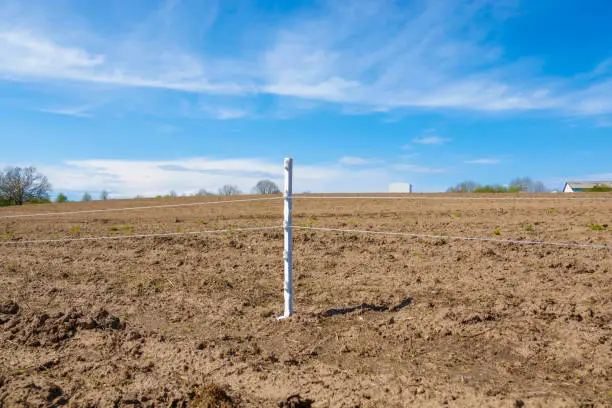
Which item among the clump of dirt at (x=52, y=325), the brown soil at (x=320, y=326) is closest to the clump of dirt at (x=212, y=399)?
the brown soil at (x=320, y=326)

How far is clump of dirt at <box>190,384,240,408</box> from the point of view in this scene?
10.6 feet

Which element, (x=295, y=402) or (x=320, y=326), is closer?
(x=295, y=402)

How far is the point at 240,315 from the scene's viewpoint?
5449mm

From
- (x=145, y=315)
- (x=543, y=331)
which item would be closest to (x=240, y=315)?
(x=145, y=315)

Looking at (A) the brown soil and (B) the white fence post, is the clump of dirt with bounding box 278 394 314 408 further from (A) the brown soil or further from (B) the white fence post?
(B) the white fence post

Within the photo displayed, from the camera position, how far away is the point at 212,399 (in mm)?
3256

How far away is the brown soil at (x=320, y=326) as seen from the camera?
3.54 meters

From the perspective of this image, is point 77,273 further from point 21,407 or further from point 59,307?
point 21,407

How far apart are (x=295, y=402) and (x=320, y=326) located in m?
1.65

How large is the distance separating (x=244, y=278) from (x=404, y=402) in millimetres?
4138

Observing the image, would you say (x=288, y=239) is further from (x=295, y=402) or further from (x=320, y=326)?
(x=295, y=402)

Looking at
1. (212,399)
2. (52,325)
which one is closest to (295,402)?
(212,399)

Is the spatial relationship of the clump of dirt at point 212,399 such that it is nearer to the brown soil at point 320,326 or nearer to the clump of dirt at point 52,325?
the brown soil at point 320,326

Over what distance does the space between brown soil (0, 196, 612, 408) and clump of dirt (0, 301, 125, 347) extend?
0.02 meters
